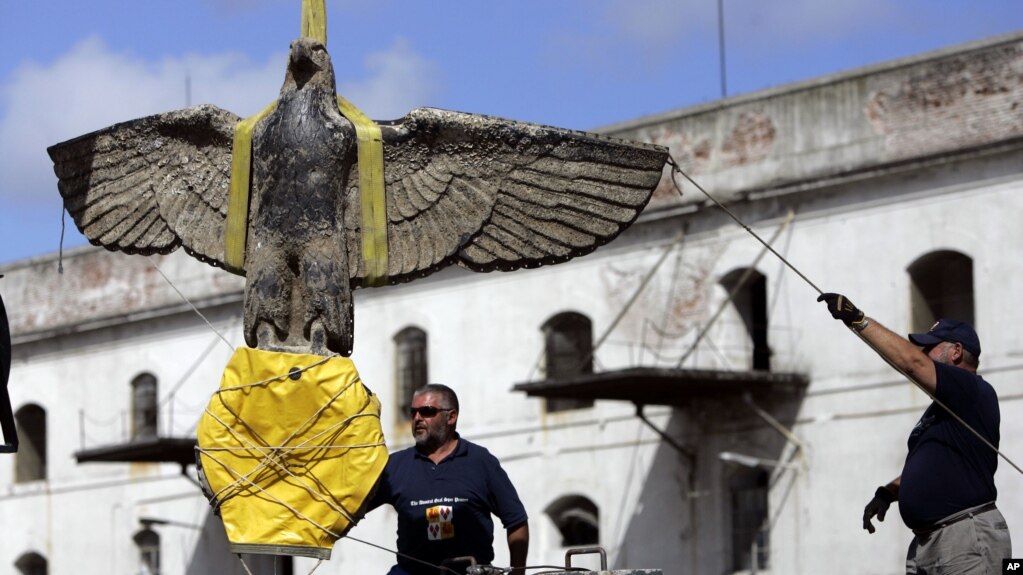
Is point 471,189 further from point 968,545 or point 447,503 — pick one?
point 968,545

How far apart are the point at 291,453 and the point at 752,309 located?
1910 cm

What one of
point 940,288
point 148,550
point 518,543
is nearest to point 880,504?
point 518,543

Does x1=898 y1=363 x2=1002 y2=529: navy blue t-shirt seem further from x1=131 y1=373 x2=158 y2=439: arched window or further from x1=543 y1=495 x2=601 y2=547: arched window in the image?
x1=131 y1=373 x2=158 y2=439: arched window

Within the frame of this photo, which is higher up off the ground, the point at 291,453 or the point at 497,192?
the point at 497,192

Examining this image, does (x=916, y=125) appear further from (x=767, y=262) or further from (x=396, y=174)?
(x=396, y=174)

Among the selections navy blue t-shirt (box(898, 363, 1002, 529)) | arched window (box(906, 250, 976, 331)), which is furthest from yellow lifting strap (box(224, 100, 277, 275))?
arched window (box(906, 250, 976, 331))

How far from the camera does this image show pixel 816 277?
26.5 m

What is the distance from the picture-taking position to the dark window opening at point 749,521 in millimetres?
27047

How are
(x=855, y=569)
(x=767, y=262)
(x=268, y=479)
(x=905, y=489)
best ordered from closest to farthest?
(x=905, y=489), (x=268, y=479), (x=855, y=569), (x=767, y=262)

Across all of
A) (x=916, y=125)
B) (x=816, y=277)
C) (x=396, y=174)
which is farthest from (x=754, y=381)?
(x=396, y=174)

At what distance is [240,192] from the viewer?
970 cm

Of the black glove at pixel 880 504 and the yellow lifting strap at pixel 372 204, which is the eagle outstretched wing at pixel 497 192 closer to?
the yellow lifting strap at pixel 372 204

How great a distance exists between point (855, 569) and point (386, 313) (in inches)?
363

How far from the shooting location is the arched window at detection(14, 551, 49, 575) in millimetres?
36250
